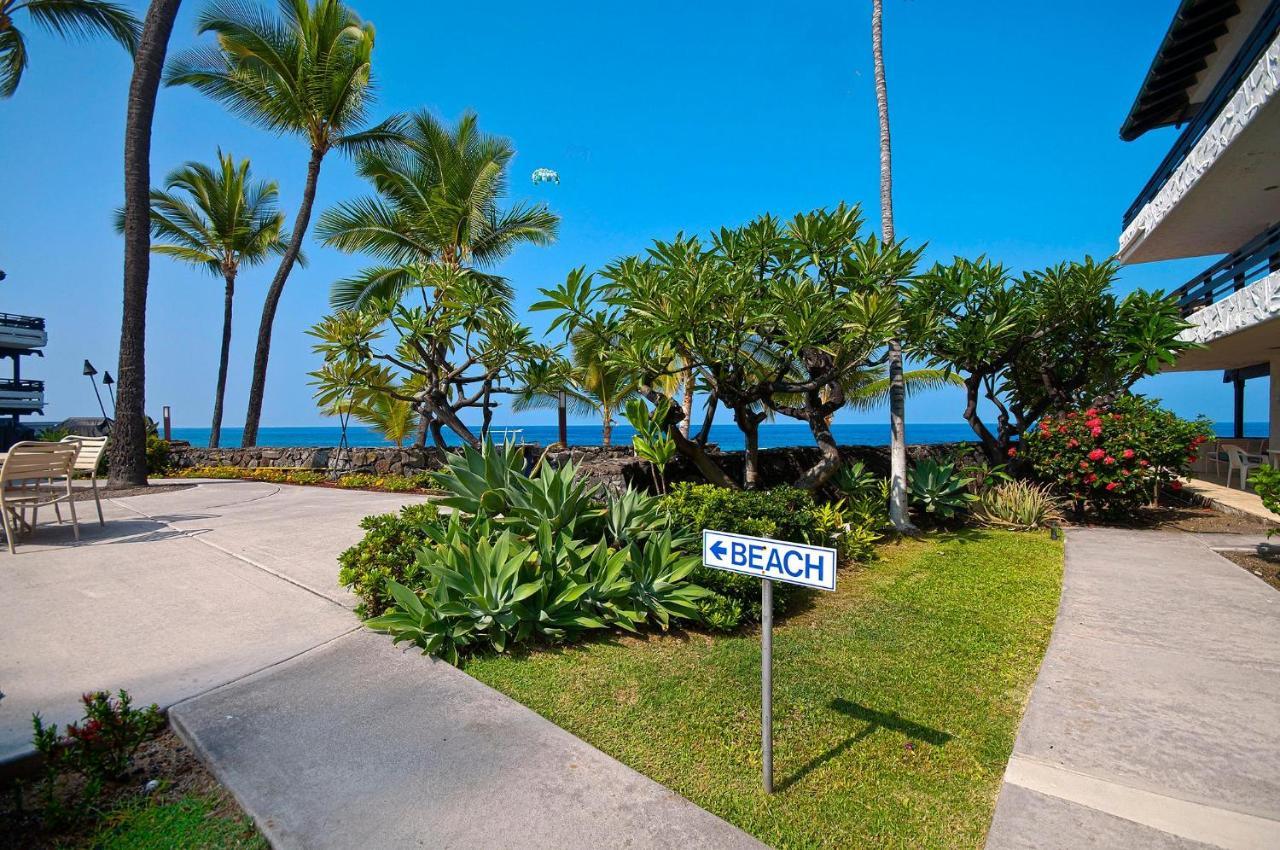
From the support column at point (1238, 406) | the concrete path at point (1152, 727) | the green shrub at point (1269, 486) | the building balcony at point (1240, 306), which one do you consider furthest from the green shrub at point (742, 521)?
the support column at point (1238, 406)

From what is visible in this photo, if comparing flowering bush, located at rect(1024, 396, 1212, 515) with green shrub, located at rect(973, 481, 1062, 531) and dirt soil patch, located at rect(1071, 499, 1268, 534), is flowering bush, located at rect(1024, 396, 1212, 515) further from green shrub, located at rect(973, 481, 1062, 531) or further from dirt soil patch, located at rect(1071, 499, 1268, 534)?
green shrub, located at rect(973, 481, 1062, 531)

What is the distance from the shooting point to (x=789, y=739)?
2957 mm

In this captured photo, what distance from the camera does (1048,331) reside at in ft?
33.2

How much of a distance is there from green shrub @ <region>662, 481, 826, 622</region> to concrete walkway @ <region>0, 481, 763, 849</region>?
197 cm

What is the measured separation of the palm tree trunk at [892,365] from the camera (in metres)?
8.18

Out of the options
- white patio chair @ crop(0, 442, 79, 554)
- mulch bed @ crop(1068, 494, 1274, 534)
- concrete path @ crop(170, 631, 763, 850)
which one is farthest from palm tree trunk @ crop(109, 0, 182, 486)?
mulch bed @ crop(1068, 494, 1274, 534)

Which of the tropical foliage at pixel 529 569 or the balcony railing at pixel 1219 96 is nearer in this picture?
the tropical foliage at pixel 529 569

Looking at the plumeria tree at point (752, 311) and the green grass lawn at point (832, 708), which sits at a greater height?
the plumeria tree at point (752, 311)

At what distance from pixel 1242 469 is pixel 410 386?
16435mm

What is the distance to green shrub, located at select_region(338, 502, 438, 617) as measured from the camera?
4.25 metres

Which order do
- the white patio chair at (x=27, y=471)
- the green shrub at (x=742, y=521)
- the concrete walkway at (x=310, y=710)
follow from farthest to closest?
1. the white patio chair at (x=27, y=471)
2. the green shrub at (x=742, y=521)
3. the concrete walkway at (x=310, y=710)

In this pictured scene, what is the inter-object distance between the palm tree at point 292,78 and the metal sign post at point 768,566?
17.2 metres

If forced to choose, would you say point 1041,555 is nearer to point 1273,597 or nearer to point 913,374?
point 1273,597

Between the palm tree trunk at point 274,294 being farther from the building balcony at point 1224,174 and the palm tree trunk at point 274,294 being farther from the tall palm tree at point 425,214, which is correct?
the building balcony at point 1224,174
